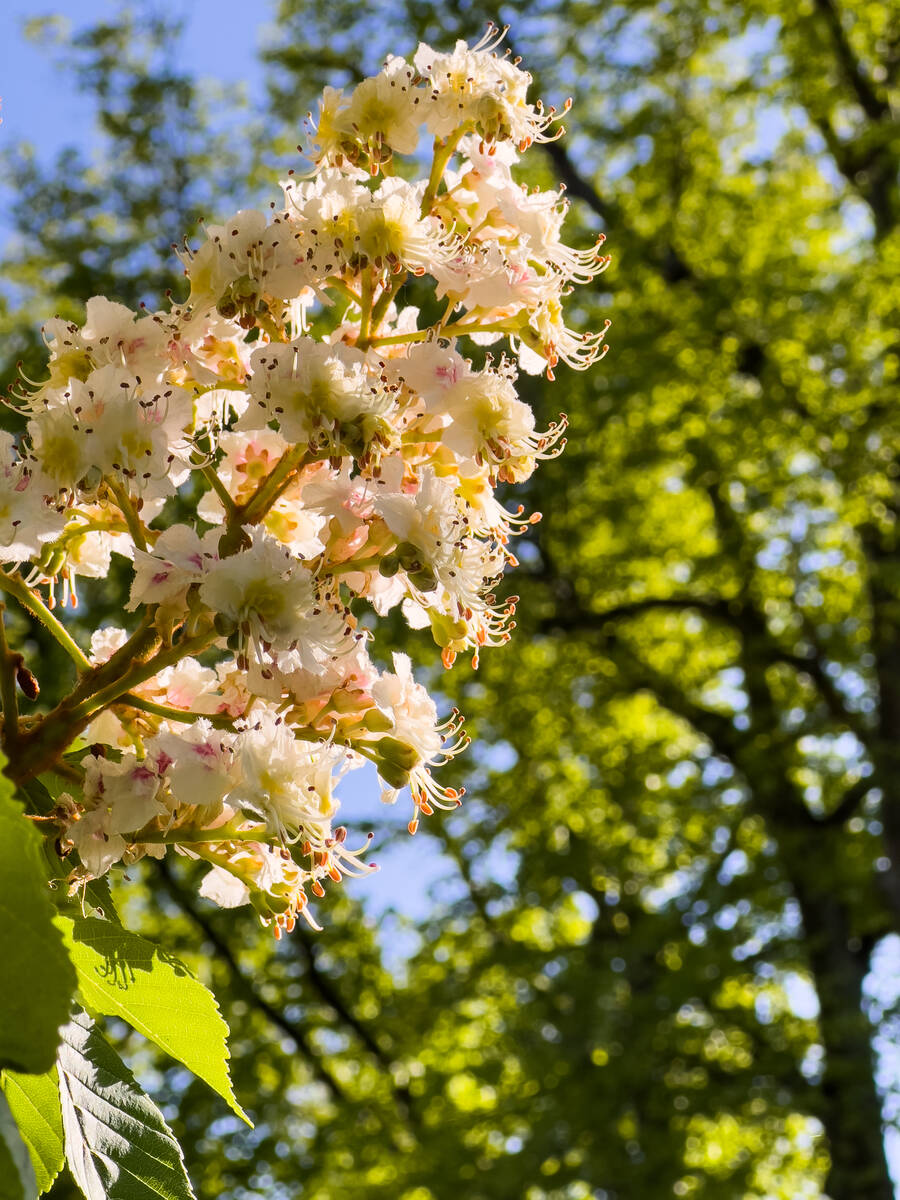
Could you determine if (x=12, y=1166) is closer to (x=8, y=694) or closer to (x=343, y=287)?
(x=8, y=694)

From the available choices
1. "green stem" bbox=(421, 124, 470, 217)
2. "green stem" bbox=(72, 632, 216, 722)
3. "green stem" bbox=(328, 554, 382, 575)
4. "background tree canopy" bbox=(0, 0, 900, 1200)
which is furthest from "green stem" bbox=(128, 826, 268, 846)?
"background tree canopy" bbox=(0, 0, 900, 1200)

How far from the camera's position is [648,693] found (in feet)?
42.3

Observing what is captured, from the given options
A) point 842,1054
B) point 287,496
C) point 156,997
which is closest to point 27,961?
point 156,997

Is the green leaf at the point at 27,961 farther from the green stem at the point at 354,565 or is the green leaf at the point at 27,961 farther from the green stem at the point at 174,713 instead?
the green stem at the point at 354,565

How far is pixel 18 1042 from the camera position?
0.86 metres

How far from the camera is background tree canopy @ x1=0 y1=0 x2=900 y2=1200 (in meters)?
10.1

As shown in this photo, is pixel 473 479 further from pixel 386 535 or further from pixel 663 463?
pixel 663 463

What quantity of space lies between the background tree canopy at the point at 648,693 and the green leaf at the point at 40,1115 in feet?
28.7

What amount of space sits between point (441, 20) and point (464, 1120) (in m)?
9.79

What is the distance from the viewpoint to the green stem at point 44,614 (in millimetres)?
1229

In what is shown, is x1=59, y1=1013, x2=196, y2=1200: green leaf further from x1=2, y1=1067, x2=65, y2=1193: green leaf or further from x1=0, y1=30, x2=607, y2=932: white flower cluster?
x1=0, y1=30, x2=607, y2=932: white flower cluster

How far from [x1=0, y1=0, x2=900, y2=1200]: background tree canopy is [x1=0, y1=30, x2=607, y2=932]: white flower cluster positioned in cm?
869

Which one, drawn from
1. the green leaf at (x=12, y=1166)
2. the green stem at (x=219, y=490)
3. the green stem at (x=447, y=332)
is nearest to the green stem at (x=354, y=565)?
the green stem at (x=219, y=490)

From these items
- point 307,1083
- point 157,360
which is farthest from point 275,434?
point 307,1083
